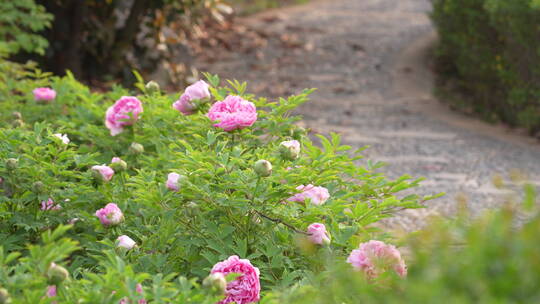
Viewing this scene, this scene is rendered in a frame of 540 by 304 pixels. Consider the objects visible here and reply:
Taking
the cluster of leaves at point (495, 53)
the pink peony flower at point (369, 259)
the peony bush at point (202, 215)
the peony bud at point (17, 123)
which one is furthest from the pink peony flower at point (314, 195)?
the cluster of leaves at point (495, 53)

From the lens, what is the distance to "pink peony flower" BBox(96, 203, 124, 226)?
1.91 m

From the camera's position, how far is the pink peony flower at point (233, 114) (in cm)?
199

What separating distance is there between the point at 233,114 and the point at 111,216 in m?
0.45

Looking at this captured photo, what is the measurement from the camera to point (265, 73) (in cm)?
690

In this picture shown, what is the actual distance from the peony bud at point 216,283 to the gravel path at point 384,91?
212 cm

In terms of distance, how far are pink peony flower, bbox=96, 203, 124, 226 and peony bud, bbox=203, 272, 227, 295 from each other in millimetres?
574

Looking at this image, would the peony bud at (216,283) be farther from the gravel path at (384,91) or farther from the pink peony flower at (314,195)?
the gravel path at (384,91)

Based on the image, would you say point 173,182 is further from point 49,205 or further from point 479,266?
point 479,266

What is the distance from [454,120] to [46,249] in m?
4.74

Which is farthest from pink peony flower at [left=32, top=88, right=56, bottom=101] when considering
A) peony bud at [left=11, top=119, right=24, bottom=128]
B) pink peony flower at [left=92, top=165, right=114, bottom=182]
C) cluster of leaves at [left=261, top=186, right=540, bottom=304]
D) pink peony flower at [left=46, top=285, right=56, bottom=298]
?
cluster of leaves at [left=261, top=186, right=540, bottom=304]

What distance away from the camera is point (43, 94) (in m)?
2.88

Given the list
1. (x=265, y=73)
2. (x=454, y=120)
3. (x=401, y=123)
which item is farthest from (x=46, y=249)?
(x=265, y=73)

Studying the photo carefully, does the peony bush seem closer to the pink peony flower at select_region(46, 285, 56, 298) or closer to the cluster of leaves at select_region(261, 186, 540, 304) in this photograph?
the pink peony flower at select_region(46, 285, 56, 298)

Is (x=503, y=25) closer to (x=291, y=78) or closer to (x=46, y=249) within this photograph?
(x=291, y=78)
